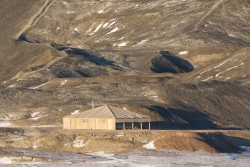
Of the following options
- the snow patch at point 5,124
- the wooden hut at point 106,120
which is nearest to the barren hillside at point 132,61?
the snow patch at point 5,124

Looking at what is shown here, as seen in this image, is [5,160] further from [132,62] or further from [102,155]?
[132,62]

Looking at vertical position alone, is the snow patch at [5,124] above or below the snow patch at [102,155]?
above

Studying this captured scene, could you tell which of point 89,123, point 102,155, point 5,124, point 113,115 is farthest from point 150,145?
point 5,124

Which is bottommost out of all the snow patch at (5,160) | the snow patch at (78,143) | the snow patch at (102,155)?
the snow patch at (5,160)

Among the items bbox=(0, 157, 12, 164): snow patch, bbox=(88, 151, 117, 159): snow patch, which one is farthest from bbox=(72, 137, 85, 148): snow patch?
bbox=(0, 157, 12, 164): snow patch

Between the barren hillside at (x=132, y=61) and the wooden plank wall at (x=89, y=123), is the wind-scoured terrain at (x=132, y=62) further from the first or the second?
the wooden plank wall at (x=89, y=123)

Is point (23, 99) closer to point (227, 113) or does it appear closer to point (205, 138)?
point (227, 113)

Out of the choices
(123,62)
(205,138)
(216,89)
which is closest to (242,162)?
(205,138)
